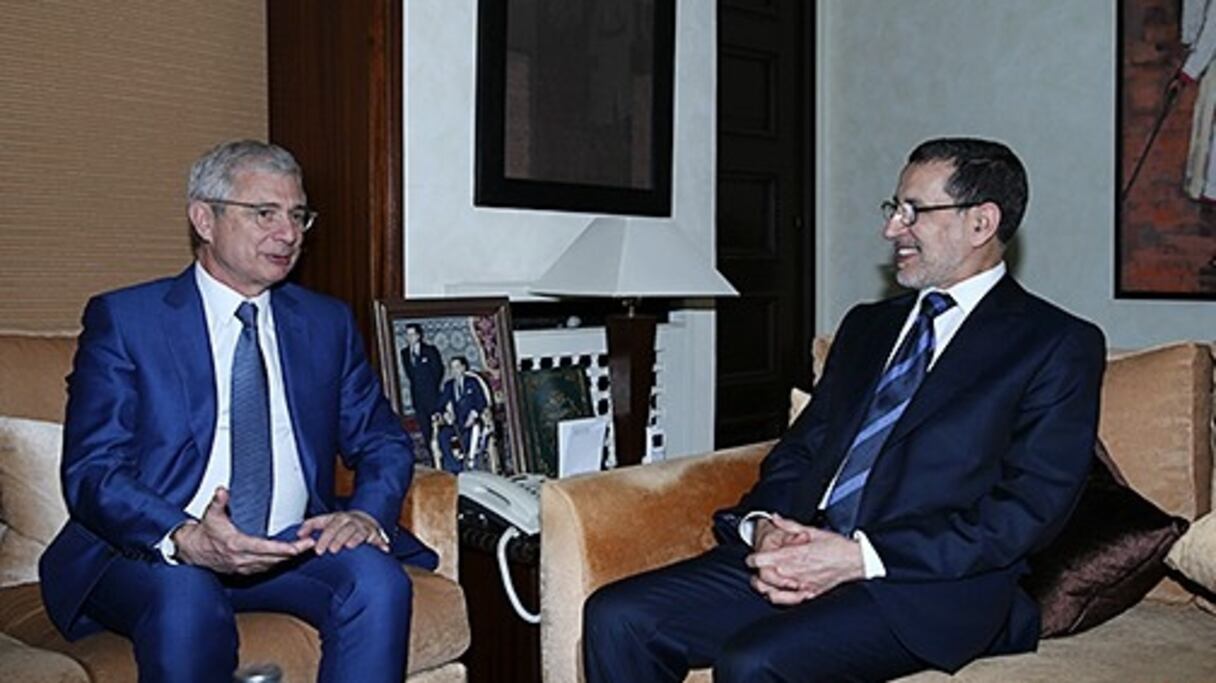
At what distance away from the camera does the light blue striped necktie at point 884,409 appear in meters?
2.30

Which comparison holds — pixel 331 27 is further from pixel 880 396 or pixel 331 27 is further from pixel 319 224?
pixel 880 396

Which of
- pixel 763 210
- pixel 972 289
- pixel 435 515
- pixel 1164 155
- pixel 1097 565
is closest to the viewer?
pixel 1097 565

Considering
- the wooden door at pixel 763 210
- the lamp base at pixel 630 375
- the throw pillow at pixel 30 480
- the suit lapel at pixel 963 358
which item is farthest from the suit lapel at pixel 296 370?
the wooden door at pixel 763 210

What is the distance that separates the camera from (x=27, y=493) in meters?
2.46

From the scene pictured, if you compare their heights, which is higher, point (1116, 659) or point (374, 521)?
point (374, 521)

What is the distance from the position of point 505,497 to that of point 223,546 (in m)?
0.78

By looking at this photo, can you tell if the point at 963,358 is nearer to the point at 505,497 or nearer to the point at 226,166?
the point at 505,497

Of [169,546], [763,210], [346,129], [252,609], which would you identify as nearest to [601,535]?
[252,609]

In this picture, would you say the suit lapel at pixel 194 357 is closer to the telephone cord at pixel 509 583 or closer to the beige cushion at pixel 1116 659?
the telephone cord at pixel 509 583

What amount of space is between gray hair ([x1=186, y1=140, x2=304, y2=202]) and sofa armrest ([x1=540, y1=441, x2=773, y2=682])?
2.55ft

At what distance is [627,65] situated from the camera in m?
3.63

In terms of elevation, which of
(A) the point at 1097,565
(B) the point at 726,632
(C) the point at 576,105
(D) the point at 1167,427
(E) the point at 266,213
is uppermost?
(C) the point at 576,105

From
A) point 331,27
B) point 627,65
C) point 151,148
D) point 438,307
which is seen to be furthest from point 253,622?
point 627,65

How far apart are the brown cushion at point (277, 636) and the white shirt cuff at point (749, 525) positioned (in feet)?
1.82
